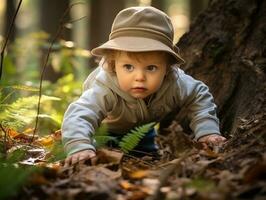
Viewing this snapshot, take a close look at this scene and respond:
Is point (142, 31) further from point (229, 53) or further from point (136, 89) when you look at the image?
point (229, 53)

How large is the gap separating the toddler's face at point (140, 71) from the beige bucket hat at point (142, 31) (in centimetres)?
9

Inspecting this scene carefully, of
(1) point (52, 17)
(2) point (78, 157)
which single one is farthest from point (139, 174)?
(1) point (52, 17)

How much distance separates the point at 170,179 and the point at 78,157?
3.38 ft

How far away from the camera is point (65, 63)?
27.9 feet

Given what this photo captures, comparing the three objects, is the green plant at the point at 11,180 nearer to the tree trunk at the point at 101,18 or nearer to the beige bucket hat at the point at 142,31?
the beige bucket hat at the point at 142,31

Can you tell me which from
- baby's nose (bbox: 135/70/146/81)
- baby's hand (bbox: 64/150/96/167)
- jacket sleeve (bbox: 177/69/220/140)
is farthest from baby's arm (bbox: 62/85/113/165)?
jacket sleeve (bbox: 177/69/220/140)

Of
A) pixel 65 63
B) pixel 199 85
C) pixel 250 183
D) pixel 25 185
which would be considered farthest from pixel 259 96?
pixel 65 63

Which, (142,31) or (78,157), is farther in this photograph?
(142,31)

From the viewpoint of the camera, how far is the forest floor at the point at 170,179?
2.08m

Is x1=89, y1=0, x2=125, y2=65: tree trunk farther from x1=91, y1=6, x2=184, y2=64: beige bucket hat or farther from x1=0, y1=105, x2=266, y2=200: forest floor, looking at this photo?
x1=0, y1=105, x2=266, y2=200: forest floor

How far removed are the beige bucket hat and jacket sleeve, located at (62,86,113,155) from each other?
0.42 metres

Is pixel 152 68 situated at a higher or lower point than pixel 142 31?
lower

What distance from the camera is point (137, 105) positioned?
4320 mm

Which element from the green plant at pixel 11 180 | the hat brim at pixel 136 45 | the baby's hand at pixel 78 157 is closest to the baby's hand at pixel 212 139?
the hat brim at pixel 136 45
